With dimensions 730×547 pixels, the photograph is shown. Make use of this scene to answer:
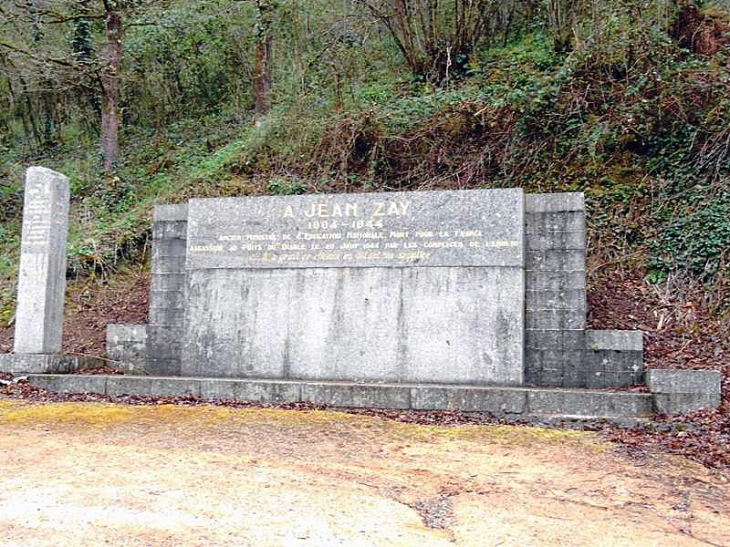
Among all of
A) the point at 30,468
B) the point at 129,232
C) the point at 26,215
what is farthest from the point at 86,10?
the point at 30,468

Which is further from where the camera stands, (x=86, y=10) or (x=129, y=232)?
(x=86, y=10)

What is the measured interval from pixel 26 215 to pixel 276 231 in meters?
3.26

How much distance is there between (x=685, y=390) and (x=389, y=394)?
2740mm

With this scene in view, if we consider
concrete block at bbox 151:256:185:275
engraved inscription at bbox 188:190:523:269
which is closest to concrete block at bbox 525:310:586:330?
engraved inscription at bbox 188:190:523:269

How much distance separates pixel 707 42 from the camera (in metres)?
11.5

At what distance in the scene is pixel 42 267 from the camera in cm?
859

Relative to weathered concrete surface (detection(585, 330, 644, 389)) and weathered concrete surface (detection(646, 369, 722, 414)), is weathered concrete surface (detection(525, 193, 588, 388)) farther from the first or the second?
weathered concrete surface (detection(646, 369, 722, 414))

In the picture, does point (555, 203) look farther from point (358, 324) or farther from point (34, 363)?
point (34, 363)

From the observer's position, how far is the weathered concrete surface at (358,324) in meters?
7.55

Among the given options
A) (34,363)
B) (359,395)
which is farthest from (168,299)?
(359,395)

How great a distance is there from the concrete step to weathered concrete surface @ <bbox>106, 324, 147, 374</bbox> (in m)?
0.89

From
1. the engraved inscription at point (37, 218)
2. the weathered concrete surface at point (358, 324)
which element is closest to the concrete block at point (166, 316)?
the weathered concrete surface at point (358, 324)

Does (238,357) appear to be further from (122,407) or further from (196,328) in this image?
(122,407)

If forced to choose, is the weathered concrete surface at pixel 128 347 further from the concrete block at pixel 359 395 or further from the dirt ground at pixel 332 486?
the concrete block at pixel 359 395
